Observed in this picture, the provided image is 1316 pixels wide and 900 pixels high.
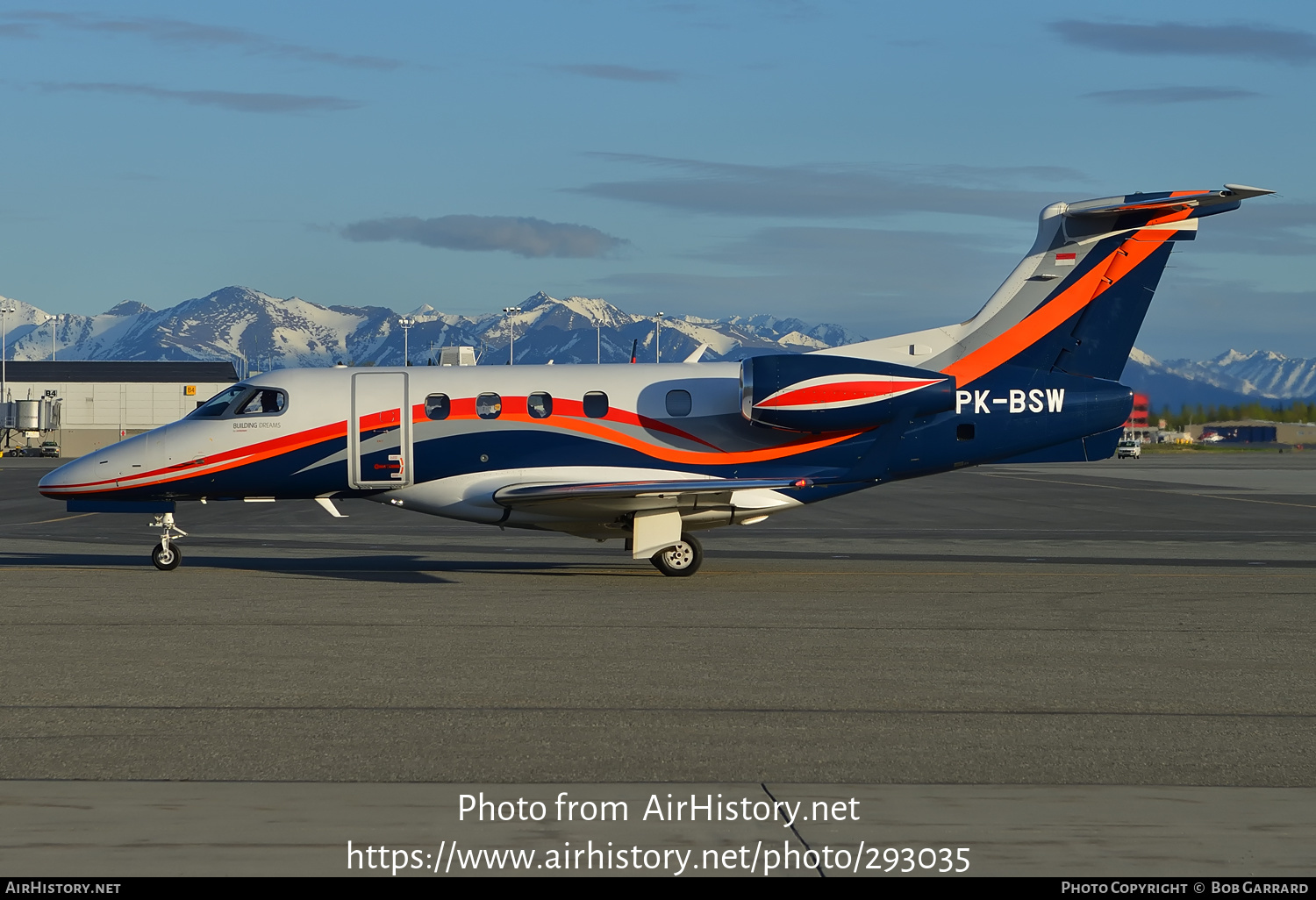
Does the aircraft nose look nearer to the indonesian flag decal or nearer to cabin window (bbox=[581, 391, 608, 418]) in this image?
cabin window (bbox=[581, 391, 608, 418])

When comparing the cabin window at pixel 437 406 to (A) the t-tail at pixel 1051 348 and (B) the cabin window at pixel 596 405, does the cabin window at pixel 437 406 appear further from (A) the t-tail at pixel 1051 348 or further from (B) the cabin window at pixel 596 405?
(A) the t-tail at pixel 1051 348

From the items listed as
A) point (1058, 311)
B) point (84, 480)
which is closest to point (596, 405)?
point (1058, 311)

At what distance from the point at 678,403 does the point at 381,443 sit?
15.0 ft

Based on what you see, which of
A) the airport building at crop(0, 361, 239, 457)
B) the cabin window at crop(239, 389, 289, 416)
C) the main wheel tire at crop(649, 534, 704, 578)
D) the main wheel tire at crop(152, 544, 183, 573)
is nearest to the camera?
the main wheel tire at crop(649, 534, 704, 578)

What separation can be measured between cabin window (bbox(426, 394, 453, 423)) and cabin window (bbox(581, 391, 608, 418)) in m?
2.08

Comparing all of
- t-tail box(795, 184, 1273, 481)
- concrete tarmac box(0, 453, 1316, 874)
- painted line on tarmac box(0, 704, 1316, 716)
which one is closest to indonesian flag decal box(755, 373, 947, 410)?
t-tail box(795, 184, 1273, 481)

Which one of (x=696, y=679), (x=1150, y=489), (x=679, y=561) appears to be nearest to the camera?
(x=696, y=679)

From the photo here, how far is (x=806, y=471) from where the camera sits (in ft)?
63.1

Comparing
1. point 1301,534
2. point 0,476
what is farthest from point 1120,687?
point 0,476

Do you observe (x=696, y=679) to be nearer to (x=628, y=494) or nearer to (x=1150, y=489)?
(x=628, y=494)

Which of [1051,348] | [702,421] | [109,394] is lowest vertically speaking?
[109,394]

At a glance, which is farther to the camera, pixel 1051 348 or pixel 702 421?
pixel 1051 348

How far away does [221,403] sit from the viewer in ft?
65.1

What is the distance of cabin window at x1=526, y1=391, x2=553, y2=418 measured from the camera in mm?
19234
